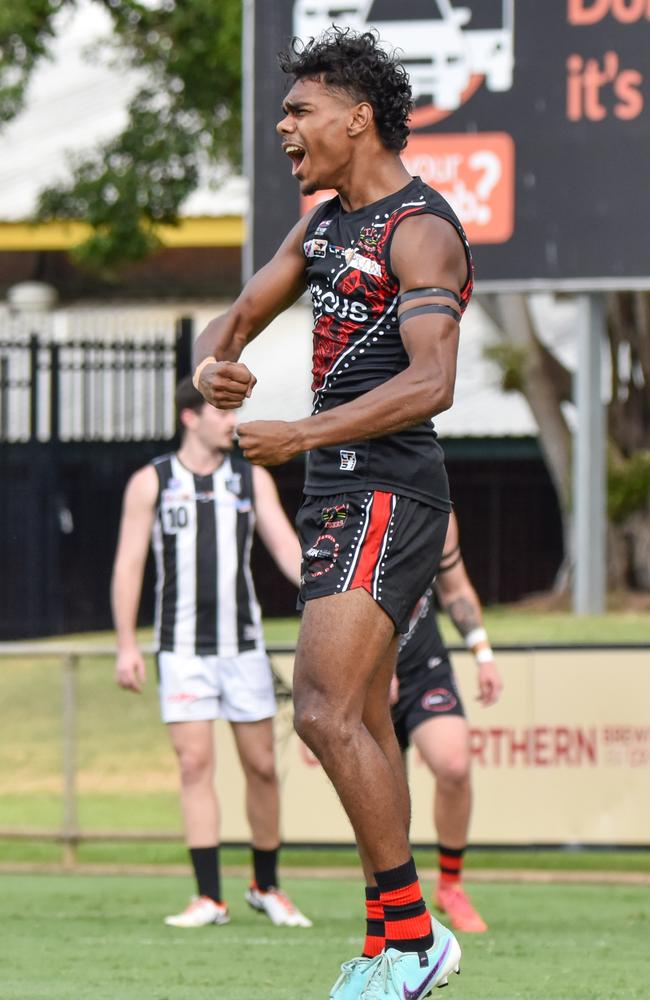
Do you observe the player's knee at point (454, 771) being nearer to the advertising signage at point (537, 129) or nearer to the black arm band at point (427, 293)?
the black arm band at point (427, 293)

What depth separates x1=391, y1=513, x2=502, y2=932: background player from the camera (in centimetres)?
758

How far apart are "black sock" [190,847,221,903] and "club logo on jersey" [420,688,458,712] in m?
1.02

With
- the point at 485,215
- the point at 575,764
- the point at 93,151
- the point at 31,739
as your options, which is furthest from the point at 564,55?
the point at 93,151

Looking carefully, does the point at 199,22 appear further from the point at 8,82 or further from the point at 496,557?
the point at 496,557

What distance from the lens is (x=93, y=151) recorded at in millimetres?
17719

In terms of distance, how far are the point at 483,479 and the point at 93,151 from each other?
4805mm

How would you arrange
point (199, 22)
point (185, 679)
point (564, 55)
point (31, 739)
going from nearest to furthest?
point (185, 679), point (564, 55), point (31, 739), point (199, 22)

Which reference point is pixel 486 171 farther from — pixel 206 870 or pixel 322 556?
pixel 322 556

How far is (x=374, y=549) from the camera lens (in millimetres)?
4828

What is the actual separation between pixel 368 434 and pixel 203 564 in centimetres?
312

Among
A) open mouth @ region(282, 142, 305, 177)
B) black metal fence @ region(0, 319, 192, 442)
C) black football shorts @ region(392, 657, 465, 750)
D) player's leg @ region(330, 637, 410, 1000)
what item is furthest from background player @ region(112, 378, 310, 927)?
black metal fence @ region(0, 319, 192, 442)

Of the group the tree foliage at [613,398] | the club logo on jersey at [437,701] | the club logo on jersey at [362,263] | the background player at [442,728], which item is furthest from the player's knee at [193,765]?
the tree foliage at [613,398]

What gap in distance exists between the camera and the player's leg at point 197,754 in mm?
7598

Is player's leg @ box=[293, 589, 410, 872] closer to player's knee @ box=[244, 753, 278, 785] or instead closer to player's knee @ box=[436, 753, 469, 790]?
player's knee @ box=[436, 753, 469, 790]
